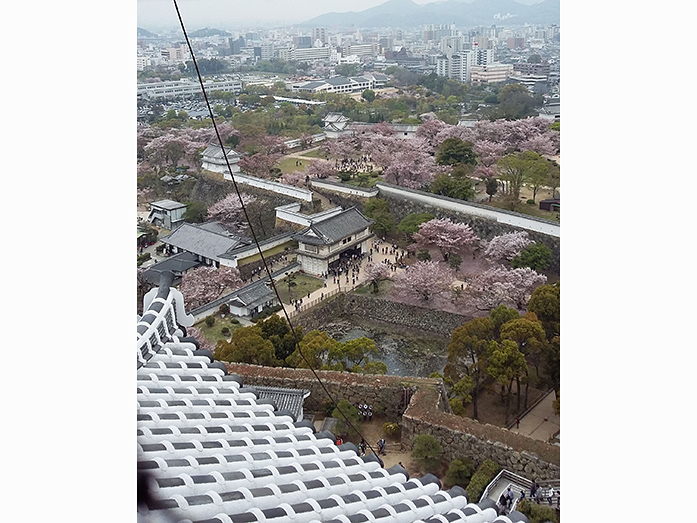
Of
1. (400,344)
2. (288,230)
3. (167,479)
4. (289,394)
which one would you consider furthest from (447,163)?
(167,479)

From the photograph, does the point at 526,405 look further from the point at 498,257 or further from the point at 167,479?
the point at 167,479

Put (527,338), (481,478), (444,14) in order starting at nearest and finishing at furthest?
(481,478)
(527,338)
(444,14)

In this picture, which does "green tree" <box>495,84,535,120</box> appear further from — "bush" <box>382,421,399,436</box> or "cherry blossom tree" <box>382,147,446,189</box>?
"bush" <box>382,421,399,436</box>

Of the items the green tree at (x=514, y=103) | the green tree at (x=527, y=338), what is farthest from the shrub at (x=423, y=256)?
the green tree at (x=514, y=103)

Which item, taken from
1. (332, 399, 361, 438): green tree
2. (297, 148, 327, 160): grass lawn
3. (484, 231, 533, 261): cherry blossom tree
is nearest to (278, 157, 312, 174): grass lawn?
(297, 148, 327, 160): grass lawn

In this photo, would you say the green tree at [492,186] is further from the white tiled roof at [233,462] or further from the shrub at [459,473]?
the white tiled roof at [233,462]

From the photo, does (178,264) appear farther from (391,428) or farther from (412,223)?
(391,428)

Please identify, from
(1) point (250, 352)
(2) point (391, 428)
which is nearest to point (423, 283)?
(1) point (250, 352)
